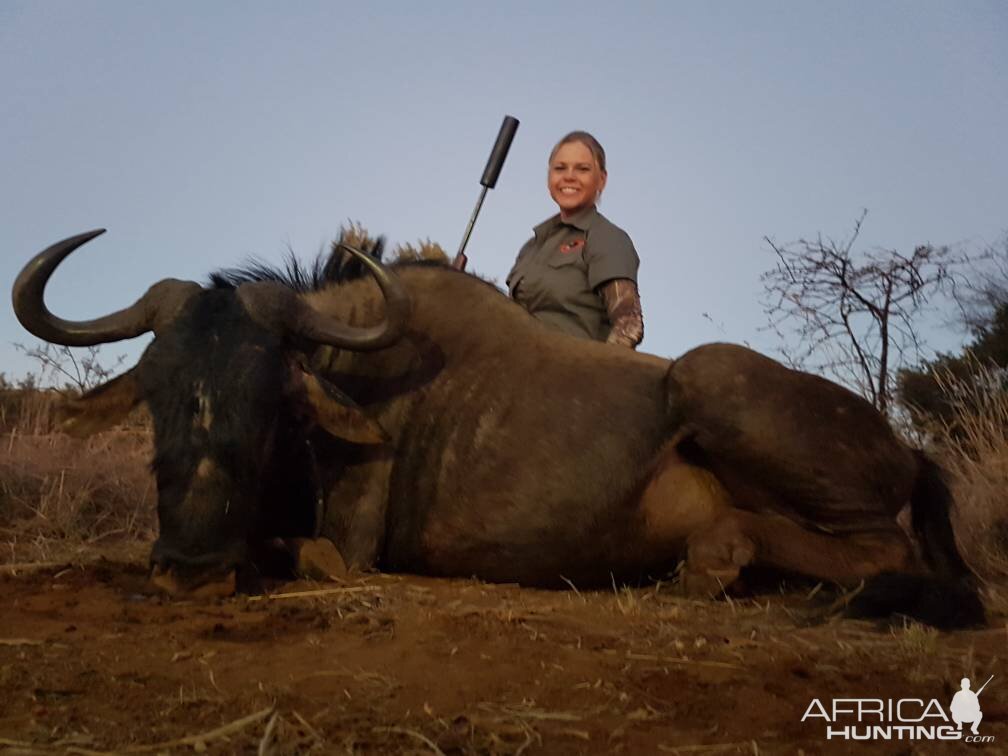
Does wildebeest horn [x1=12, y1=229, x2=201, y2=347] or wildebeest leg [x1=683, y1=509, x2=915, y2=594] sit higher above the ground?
wildebeest horn [x1=12, y1=229, x2=201, y2=347]

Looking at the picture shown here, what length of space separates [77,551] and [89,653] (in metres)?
2.62

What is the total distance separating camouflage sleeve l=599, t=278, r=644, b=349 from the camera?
5.42m

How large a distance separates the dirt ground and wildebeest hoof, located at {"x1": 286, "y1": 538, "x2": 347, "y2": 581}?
24cm

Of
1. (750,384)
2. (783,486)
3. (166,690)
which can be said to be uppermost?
(750,384)

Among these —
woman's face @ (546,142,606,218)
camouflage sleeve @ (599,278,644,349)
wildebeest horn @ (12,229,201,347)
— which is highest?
woman's face @ (546,142,606,218)

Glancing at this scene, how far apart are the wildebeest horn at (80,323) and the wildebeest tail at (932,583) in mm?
3029

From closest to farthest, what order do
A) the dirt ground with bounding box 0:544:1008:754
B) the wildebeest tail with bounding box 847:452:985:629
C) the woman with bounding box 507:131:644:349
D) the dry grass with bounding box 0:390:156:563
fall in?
the dirt ground with bounding box 0:544:1008:754 → the wildebeest tail with bounding box 847:452:985:629 → the woman with bounding box 507:131:644:349 → the dry grass with bounding box 0:390:156:563

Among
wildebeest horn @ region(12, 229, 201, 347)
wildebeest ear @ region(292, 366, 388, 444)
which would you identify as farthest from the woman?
wildebeest horn @ region(12, 229, 201, 347)

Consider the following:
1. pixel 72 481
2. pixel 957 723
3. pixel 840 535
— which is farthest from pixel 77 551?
pixel 957 723

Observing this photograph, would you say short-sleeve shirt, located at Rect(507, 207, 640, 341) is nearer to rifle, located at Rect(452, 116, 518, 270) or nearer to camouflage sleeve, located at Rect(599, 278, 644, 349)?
camouflage sleeve, located at Rect(599, 278, 644, 349)

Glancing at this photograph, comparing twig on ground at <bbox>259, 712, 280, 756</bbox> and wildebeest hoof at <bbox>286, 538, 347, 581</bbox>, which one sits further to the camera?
wildebeest hoof at <bbox>286, 538, 347, 581</bbox>

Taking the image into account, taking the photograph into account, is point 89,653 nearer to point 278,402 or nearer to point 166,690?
point 166,690

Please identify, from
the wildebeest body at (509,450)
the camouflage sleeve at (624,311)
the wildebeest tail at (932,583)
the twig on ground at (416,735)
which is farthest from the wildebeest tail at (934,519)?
the twig on ground at (416,735)

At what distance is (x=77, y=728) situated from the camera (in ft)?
6.76
